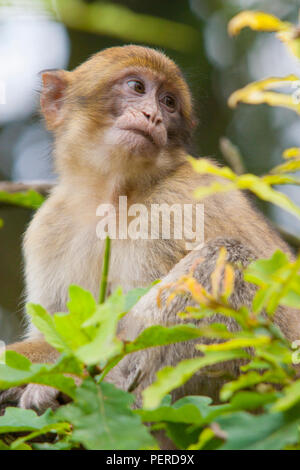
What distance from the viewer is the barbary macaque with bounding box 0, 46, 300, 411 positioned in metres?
5.14

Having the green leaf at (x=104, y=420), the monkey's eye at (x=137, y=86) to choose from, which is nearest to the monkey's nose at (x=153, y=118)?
the monkey's eye at (x=137, y=86)

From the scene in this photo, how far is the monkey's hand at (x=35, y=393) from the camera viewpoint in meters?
4.61

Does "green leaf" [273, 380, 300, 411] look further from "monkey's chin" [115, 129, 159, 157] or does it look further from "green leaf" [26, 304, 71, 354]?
"monkey's chin" [115, 129, 159, 157]

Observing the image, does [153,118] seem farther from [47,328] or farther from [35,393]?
[47,328]

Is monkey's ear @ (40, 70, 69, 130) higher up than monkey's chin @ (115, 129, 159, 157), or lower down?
higher up

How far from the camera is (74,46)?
10.5m

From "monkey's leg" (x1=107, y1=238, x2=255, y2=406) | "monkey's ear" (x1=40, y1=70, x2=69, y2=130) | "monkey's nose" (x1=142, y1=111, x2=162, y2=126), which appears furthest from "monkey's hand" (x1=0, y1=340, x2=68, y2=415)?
"monkey's ear" (x1=40, y1=70, x2=69, y2=130)

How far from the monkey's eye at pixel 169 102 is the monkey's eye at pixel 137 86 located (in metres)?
0.23

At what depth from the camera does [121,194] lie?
5.68m

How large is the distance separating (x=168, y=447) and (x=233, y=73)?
806 centimetres

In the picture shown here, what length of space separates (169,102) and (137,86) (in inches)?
14.7

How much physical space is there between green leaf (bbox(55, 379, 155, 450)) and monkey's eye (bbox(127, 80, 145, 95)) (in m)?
4.16

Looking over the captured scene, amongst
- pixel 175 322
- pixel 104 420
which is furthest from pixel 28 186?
pixel 104 420
